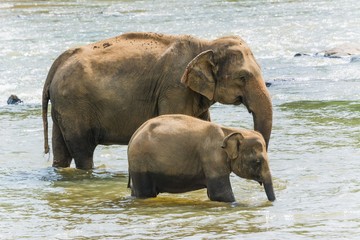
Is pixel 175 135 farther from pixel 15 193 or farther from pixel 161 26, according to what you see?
pixel 161 26

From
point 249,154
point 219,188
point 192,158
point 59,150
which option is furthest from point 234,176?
point 59,150

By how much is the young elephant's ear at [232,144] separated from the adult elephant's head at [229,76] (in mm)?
1089

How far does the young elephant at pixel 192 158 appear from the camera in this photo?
9.98 m

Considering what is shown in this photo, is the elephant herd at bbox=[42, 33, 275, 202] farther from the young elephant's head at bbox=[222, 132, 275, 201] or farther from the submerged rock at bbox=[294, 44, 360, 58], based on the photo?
the submerged rock at bbox=[294, 44, 360, 58]

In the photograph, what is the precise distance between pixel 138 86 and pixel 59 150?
1471 mm

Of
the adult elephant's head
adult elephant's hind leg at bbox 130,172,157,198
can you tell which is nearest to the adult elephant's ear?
the adult elephant's head

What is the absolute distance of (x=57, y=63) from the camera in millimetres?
12484

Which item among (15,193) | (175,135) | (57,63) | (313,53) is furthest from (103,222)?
(313,53)

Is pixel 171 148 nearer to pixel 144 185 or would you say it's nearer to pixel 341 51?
pixel 144 185

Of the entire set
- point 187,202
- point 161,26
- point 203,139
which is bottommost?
point 161,26

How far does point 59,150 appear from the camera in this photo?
42.1ft

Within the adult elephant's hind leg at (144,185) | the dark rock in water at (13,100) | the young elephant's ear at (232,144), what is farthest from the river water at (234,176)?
the young elephant's ear at (232,144)

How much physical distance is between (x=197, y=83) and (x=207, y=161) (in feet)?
4.57

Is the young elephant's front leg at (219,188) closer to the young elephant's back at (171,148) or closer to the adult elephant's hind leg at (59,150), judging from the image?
the young elephant's back at (171,148)
